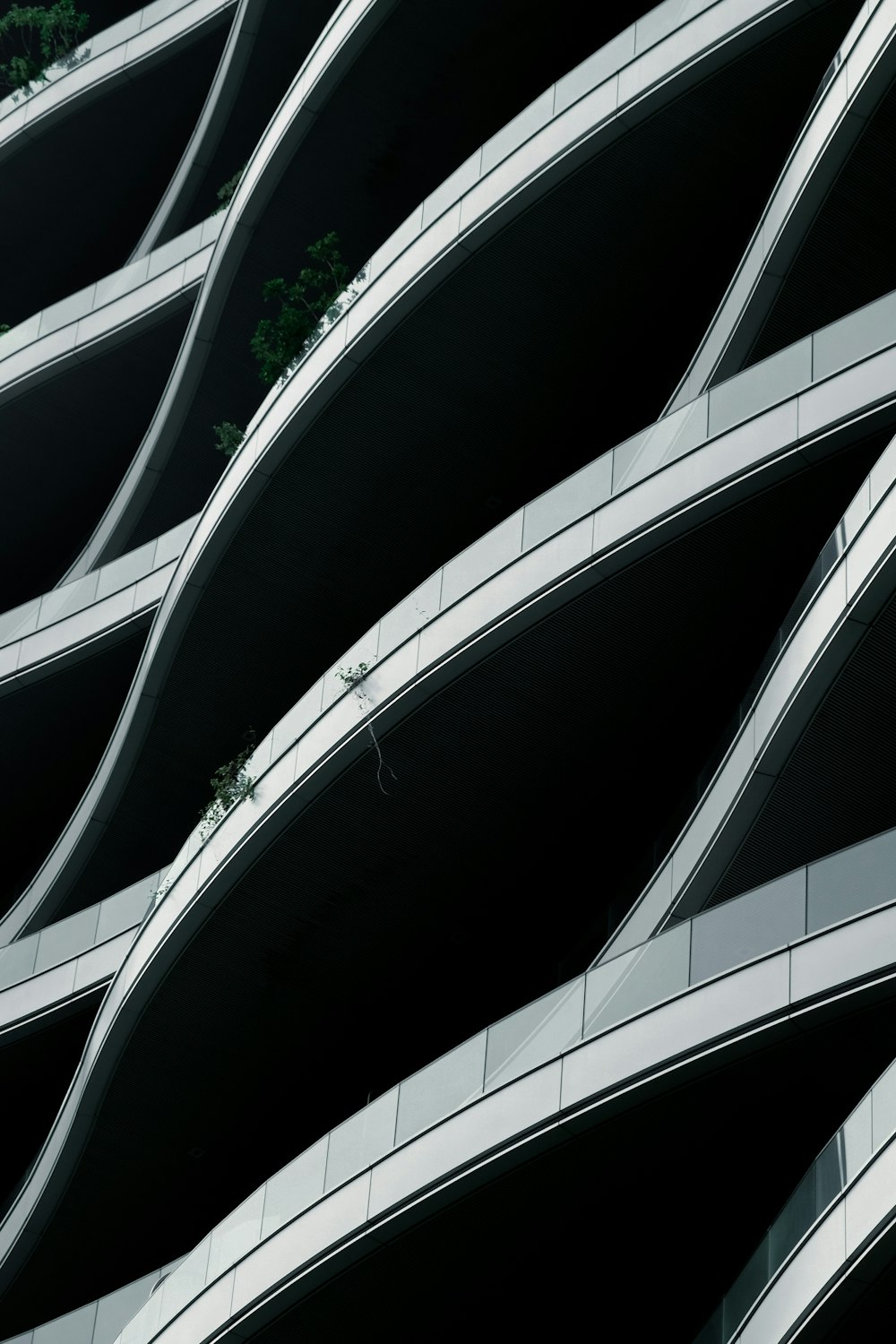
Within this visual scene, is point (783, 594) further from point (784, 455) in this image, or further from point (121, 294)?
point (121, 294)

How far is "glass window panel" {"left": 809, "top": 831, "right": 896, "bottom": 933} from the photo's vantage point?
36.9 feet

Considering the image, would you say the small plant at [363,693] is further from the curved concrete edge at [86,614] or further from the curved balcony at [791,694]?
the curved concrete edge at [86,614]

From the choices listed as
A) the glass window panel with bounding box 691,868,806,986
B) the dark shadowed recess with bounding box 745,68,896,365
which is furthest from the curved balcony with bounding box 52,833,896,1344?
the dark shadowed recess with bounding box 745,68,896,365

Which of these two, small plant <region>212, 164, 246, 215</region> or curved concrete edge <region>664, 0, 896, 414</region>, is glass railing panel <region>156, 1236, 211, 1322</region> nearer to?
curved concrete edge <region>664, 0, 896, 414</region>

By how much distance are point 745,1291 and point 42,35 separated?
80.6ft

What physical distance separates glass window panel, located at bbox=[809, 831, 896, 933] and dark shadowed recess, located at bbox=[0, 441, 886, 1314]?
3872 mm

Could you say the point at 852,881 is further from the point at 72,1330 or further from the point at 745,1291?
the point at 72,1330

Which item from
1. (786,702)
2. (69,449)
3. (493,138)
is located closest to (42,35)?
(69,449)

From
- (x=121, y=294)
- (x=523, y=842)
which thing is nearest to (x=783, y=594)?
(x=523, y=842)

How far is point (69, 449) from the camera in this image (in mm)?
27000

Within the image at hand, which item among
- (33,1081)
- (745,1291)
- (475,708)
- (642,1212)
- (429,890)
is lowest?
(745,1291)

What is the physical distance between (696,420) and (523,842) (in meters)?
5.20

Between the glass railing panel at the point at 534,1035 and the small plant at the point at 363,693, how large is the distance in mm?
3863

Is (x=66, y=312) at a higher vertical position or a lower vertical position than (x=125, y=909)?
higher
